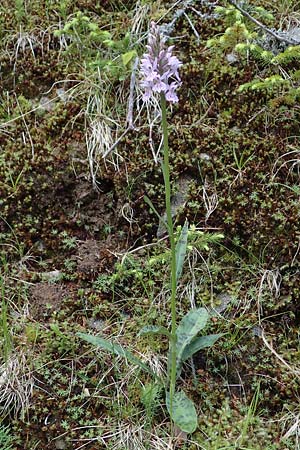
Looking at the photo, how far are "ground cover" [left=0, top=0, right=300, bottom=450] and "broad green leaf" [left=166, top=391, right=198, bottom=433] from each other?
101mm

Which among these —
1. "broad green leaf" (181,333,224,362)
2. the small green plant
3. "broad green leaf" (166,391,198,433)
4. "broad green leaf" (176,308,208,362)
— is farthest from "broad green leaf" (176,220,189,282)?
the small green plant

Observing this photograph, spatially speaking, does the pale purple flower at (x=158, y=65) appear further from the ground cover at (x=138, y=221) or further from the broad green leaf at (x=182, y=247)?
the ground cover at (x=138, y=221)

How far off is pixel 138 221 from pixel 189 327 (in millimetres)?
833

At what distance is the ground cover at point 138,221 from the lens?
245cm

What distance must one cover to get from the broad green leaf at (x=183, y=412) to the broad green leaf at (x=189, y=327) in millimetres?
166

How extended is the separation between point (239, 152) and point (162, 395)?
1431 mm

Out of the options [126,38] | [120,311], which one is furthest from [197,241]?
[126,38]

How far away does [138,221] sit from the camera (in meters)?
3.05

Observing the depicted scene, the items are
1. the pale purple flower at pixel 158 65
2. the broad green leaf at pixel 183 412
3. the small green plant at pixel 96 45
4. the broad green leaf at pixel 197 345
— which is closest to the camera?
the pale purple flower at pixel 158 65

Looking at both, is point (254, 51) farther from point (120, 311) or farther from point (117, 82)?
point (120, 311)

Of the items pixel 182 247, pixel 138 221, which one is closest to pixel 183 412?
pixel 182 247

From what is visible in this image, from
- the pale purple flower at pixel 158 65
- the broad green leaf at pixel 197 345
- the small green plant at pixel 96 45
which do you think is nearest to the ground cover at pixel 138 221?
the small green plant at pixel 96 45

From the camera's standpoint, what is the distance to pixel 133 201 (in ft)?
10.1

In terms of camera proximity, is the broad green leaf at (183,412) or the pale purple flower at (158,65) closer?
the pale purple flower at (158,65)
